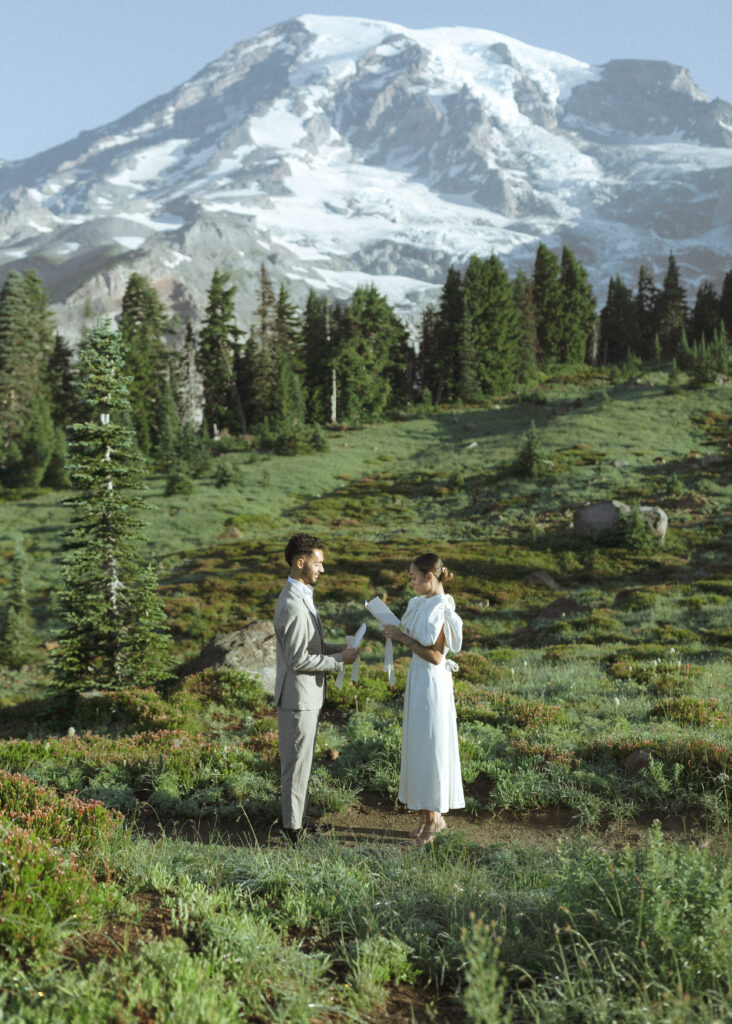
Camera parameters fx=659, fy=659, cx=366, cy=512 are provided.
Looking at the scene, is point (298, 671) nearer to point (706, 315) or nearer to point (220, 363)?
point (220, 363)

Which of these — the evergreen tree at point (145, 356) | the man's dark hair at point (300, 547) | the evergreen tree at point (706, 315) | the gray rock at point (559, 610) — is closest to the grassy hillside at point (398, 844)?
the gray rock at point (559, 610)

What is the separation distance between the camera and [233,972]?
331 cm

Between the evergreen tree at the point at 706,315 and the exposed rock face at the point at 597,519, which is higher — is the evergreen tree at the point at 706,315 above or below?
above

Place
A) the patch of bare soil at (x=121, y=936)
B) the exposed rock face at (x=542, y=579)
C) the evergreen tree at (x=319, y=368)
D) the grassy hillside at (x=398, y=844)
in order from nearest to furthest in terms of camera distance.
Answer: the grassy hillside at (x=398, y=844), the patch of bare soil at (x=121, y=936), the exposed rock face at (x=542, y=579), the evergreen tree at (x=319, y=368)

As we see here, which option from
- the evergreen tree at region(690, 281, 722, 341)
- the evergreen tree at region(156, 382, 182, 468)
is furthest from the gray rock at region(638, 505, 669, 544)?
the evergreen tree at region(690, 281, 722, 341)

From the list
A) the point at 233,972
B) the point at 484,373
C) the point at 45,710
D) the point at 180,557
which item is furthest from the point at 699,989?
the point at 484,373

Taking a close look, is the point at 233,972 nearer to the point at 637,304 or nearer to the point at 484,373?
the point at 484,373

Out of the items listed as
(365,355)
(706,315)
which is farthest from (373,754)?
(706,315)

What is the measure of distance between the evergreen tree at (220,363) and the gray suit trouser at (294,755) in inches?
2738

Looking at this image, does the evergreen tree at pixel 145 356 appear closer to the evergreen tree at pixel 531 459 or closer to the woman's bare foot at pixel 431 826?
the evergreen tree at pixel 531 459

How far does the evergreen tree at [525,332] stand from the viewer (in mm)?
78875

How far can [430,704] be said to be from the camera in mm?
6184

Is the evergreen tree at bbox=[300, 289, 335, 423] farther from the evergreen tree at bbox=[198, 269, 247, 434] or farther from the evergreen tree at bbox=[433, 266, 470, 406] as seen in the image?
the evergreen tree at bbox=[433, 266, 470, 406]

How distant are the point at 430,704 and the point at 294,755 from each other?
136 centimetres
